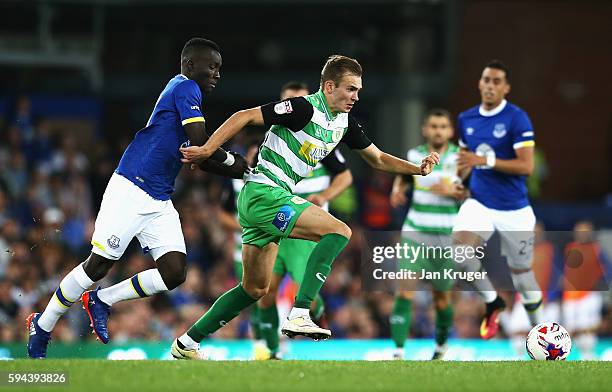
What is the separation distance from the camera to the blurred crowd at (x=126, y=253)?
16359 mm

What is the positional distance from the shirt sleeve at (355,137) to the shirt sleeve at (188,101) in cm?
127

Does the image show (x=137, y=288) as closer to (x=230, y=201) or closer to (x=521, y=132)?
(x=230, y=201)

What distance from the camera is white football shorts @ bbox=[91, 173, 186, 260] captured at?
369 inches

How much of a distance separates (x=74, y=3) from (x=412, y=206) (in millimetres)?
10269

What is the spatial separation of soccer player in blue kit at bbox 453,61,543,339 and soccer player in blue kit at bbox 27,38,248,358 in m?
3.24

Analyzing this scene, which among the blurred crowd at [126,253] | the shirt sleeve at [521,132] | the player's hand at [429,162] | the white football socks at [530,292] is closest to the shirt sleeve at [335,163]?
the shirt sleeve at [521,132]

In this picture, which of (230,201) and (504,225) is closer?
(504,225)

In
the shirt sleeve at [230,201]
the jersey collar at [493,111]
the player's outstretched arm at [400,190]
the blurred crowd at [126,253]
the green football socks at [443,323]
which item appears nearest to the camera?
the jersey collar at [493,111]

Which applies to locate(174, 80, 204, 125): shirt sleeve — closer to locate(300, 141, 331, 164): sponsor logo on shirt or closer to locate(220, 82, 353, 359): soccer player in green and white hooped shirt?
locate(300, 141, 331, 164): sponsor logo on shirt

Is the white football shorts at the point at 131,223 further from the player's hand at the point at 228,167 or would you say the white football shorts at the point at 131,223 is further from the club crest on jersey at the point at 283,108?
the club crest on jersey at the point at 283,108

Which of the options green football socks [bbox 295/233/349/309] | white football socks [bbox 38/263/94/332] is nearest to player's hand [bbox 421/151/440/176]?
green football socks [bbox 295/233/349/309]

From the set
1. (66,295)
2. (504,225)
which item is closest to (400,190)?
(504,225)

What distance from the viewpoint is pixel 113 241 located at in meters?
9.37

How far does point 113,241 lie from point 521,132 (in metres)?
4.33
